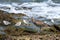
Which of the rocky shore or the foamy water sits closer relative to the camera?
the rocky shore

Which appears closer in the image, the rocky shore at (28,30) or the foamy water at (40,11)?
the rocky shore at (28,30)

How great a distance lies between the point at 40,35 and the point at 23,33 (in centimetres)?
15

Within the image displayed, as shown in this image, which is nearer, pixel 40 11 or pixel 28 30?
pixel 28 30

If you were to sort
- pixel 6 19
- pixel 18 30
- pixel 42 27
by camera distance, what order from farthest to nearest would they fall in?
1. pixel 6 19
2. pixel 42 27
3. pixel 18 30

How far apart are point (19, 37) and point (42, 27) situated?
1.15 feet

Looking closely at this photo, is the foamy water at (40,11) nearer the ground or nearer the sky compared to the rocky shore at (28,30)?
nearer the ground

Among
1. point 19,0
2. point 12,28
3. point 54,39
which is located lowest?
point 19,0

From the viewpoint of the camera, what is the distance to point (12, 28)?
1648mm

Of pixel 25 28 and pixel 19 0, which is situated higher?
pixel 25 28

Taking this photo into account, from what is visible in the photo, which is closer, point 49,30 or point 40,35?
point 40,35

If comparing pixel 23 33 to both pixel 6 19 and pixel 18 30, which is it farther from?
pixel 6 19

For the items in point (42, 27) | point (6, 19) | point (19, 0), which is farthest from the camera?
point (19, 0)

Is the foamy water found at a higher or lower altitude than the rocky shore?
lower

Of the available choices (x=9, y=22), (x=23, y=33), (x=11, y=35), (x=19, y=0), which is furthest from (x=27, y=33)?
(x=19, y=0)
